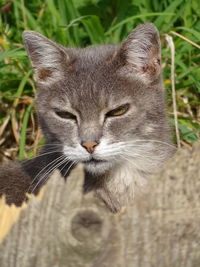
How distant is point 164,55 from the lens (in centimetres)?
421

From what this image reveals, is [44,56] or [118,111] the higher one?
[44,56]

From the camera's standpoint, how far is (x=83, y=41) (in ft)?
15.4

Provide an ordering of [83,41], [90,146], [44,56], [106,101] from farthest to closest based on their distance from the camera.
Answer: [83,41]
[44,56]
[106,101]
[90,146]

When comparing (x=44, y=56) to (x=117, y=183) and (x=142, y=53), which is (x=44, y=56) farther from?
(x=117, y=183)

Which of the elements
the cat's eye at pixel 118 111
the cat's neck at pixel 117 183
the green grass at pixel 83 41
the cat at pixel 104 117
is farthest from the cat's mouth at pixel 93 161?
the green grass at pixel 83 41

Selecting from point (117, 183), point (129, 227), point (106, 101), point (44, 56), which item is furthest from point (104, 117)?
point (129, 227)

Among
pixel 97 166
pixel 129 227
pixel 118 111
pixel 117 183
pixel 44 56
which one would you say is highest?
pixel 129 227

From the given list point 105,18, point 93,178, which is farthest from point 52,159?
point 105,18

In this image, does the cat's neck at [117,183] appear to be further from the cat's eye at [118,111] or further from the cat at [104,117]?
the cat's eye at [118,111]

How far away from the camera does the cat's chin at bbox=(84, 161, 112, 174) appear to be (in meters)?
2.96

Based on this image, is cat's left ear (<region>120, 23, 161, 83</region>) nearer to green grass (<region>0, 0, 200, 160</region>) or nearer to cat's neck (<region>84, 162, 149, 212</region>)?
cat's neck (<region>84, 162, 149, 212</region>)

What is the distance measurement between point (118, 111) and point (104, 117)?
0.34 feet

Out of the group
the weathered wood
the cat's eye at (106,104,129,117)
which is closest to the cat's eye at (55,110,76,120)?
the cat's eye at (106,104,129,117)

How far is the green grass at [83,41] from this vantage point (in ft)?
13.9
